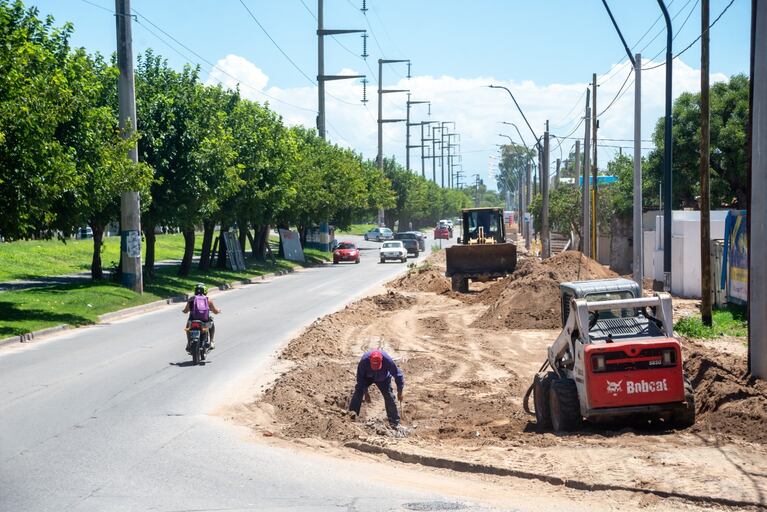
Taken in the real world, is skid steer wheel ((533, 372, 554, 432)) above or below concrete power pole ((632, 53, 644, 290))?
below

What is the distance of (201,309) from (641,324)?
31.2ft

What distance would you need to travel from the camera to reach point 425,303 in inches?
1442

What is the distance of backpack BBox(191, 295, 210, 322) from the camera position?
19.8 m

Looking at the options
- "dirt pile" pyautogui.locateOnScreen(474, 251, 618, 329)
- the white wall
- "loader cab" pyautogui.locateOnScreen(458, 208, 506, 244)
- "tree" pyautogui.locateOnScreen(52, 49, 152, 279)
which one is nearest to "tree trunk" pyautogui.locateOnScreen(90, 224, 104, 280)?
"tree" pyautogui.locateOnScreen(52, 49, 152, 279)

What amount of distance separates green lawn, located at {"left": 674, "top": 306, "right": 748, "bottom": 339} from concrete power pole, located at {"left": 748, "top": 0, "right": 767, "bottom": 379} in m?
7.81

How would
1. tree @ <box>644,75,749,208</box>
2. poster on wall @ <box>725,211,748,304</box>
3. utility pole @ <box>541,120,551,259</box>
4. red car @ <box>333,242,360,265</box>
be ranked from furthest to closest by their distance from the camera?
1. red car @ <box>333,242,360,265</box>
2. utility pole @ <box>541,120,551,259</box>
3. tree @ <box>644,75,749,208</box>
4. poster on wall @ <box>725,211,748,304</box>

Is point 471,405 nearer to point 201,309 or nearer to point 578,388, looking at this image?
point 578,388

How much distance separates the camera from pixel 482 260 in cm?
3994

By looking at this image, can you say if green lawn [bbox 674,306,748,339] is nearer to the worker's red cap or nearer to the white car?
the worker's red cap

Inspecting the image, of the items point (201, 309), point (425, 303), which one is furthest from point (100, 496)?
point (425, 303)

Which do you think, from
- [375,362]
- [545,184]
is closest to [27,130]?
[375,362]

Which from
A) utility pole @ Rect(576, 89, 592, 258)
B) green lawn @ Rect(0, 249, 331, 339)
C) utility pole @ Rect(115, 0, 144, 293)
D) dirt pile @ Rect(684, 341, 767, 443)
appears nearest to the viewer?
dirt pile @ Rect(684, 341, 767, 443)

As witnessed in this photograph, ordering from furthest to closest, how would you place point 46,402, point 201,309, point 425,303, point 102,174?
point 425,303
point 102,174
point 201,309
point 46,402

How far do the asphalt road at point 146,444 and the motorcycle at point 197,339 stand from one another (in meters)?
0.30
